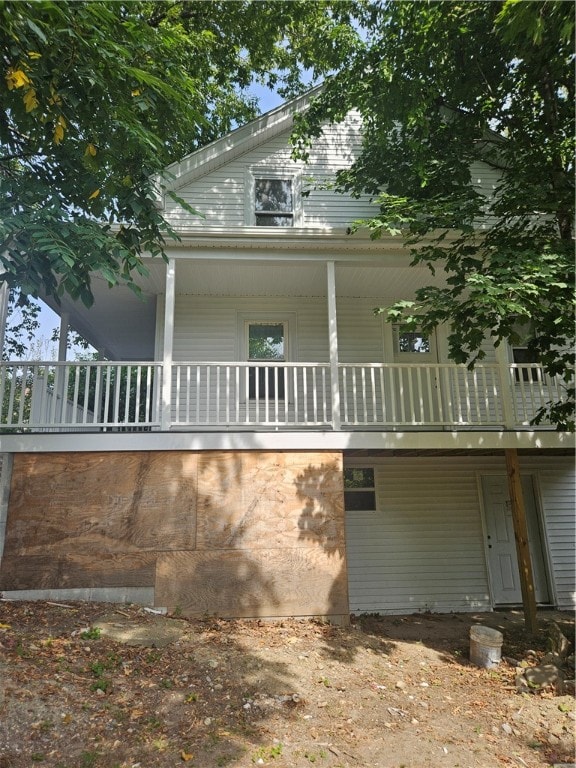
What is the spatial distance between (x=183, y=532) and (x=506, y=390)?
539 centimetres

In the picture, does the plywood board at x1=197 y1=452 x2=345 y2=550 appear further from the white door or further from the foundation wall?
the white door

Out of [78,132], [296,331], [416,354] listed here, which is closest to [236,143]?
[296,331]

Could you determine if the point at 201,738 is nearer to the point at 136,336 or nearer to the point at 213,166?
the point at 213,166

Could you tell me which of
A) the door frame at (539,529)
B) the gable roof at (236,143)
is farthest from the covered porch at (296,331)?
the gable roof at (236,143)

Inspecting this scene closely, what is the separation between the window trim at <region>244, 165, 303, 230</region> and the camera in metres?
9.89

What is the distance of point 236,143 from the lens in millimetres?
9875

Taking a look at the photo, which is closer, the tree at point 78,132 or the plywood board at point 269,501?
the tree at point 78,132

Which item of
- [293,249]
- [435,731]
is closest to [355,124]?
[293,249]

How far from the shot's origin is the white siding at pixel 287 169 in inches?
387

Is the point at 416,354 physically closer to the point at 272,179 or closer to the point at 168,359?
the point at 272,179

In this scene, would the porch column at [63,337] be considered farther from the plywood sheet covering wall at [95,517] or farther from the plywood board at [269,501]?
the plywood board at [269,501]

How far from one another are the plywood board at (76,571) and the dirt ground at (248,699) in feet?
0.90

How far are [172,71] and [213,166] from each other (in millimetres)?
4073

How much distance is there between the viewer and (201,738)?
4.02m
